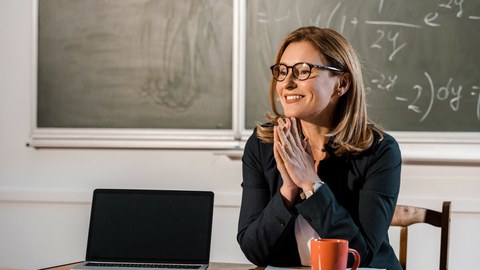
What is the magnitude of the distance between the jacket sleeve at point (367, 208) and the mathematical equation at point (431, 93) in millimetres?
1275

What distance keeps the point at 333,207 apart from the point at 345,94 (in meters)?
0.37

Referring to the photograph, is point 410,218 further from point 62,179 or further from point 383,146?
point 62,179

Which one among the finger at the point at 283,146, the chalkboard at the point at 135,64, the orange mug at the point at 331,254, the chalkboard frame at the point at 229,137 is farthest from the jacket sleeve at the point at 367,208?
the chalkboard at the point at 135,64

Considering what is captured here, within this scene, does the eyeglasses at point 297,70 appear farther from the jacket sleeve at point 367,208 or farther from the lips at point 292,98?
the jacket sleeve at point 367,208

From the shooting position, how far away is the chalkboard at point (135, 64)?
11.6 ft

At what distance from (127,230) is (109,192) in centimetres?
12

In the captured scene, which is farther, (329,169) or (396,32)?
(396,32)

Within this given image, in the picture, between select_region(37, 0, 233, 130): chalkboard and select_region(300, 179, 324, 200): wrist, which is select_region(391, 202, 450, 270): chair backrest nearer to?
select_region(300, 179, 324, 200): wrist

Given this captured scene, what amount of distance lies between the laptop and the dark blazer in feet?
0.57

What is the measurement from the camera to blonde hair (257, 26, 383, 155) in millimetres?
2068

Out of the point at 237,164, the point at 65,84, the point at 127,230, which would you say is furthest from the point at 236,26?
the point at 127,230

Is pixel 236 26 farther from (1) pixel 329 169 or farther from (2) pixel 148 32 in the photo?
(1) pixel 329 169

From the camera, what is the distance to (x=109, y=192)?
6.48 ft

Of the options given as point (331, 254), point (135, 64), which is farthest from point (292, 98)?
point (135, 64)
